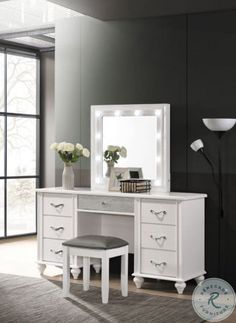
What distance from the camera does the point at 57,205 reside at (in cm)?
575

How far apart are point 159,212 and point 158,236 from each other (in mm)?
195

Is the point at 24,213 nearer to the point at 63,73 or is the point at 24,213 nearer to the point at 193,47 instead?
the point at 63,73

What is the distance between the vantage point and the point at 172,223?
16.8ft

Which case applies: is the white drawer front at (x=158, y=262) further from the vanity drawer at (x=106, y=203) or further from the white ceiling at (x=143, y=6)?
the white ceiling at (x=143, y=6)

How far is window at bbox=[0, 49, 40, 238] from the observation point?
8031 millimetres

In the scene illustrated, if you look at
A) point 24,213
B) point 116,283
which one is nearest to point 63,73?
point 116,283

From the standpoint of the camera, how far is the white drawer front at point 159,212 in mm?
5125

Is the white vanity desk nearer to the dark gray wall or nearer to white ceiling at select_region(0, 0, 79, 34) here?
Result: the dark gray wall

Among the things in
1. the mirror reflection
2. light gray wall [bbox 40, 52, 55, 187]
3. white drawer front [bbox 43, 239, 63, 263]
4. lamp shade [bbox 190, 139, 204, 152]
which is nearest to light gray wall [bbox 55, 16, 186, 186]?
the mirror reflection

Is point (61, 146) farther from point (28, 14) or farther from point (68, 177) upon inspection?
point (28, 14)

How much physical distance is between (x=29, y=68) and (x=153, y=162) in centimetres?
324

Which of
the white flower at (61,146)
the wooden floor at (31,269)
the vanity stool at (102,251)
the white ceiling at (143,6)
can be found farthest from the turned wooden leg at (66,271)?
the white ceiling at (143,6)

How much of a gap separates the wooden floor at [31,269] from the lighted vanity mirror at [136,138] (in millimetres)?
823

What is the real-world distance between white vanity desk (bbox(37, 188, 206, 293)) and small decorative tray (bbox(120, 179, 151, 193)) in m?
0.10
